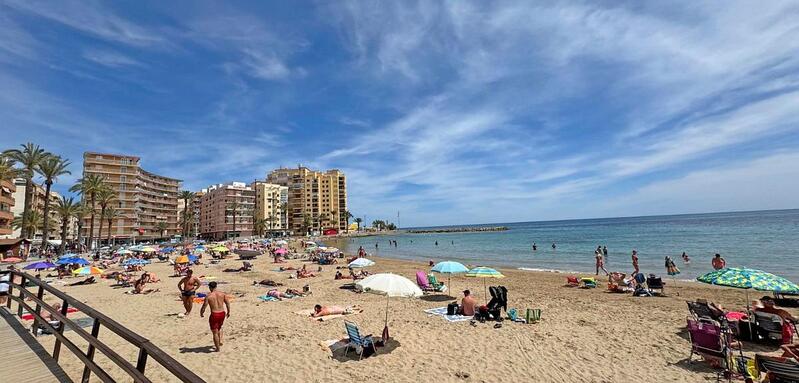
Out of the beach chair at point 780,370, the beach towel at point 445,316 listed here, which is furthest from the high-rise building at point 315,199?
the beach chair at point 780,370

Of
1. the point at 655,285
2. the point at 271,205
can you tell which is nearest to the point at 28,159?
the point at 655,285

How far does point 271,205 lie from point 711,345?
129m

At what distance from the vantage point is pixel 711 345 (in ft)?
25.7

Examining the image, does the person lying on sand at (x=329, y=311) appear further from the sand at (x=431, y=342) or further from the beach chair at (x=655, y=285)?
the beach chair at (x=655, y=285)

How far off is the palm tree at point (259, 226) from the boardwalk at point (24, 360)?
369 ft

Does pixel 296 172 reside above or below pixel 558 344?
above

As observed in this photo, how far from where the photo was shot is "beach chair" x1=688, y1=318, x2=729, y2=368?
7715 mm

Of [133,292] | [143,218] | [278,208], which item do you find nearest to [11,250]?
[133,292]

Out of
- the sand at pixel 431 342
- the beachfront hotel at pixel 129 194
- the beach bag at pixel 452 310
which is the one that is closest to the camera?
the sand at pixel 431 342

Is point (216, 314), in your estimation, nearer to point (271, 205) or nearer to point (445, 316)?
point (445, 316)

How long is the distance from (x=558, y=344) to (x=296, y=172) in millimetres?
138866

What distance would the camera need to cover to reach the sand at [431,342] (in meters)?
7.82

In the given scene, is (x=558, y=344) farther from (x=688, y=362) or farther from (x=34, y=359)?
(x=34, y=359)

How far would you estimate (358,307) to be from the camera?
14023mm
